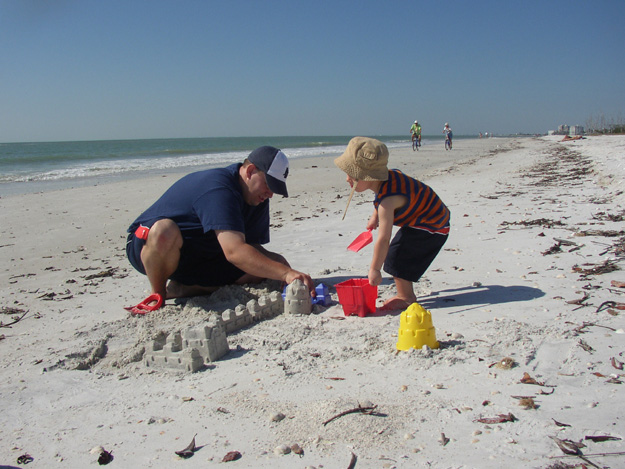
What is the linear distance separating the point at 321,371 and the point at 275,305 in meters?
1.05

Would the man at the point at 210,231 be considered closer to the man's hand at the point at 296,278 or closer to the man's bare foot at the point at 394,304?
the man's hand at the point at 296,278

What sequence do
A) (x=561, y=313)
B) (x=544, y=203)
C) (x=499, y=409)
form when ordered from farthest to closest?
(x=544, y=203) < (x=561, y=313) < (x=499, y=409)

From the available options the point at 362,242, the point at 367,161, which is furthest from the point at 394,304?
the point at 367,161

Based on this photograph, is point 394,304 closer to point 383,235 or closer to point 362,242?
point 383,235

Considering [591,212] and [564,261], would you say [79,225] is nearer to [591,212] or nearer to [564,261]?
[564,261]

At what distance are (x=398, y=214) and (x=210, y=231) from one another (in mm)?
1387

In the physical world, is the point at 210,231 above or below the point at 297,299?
above

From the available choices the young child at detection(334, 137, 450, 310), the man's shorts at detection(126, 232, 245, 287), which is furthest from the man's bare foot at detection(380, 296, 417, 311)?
the man's shorts at detection(126, 232, 245, 287)

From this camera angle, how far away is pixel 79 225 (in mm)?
7641

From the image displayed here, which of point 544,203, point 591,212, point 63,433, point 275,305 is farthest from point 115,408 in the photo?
point 544,203

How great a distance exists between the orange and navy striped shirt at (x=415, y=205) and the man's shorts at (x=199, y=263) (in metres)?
1.34

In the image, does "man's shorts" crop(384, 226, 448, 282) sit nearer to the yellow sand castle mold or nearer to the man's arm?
the man's arm

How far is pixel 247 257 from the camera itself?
333 centimetres

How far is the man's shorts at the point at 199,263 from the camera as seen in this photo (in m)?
3.71
